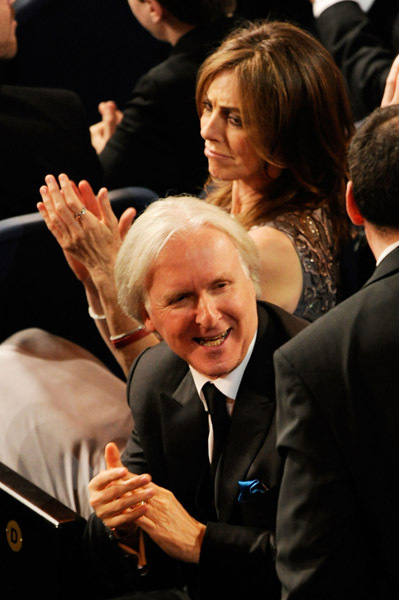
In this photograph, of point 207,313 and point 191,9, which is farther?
point 191,9

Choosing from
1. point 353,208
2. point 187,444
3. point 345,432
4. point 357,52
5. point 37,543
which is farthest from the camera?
point 357,52

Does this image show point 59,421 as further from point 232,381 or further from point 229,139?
point 229,139

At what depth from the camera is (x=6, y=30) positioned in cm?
303

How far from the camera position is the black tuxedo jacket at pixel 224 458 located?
1.80m

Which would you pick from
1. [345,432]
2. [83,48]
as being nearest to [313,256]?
[345,432]

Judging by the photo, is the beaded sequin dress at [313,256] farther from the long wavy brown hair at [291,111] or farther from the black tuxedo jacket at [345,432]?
the black tuxedo jacket at [345,432]

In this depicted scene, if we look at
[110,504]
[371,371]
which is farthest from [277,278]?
[371,371]

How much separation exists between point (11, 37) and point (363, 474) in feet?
7.01

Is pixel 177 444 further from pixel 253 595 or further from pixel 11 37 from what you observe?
pixel 11 37

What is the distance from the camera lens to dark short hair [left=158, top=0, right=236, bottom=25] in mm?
3176

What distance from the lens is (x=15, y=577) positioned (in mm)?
2168

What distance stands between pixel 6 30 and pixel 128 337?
47.0 inches

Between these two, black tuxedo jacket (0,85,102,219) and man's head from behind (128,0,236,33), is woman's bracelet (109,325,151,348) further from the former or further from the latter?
man's head from behind (128,0,236,33)

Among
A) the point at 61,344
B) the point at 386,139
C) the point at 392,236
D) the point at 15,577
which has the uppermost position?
the point at 386,139
